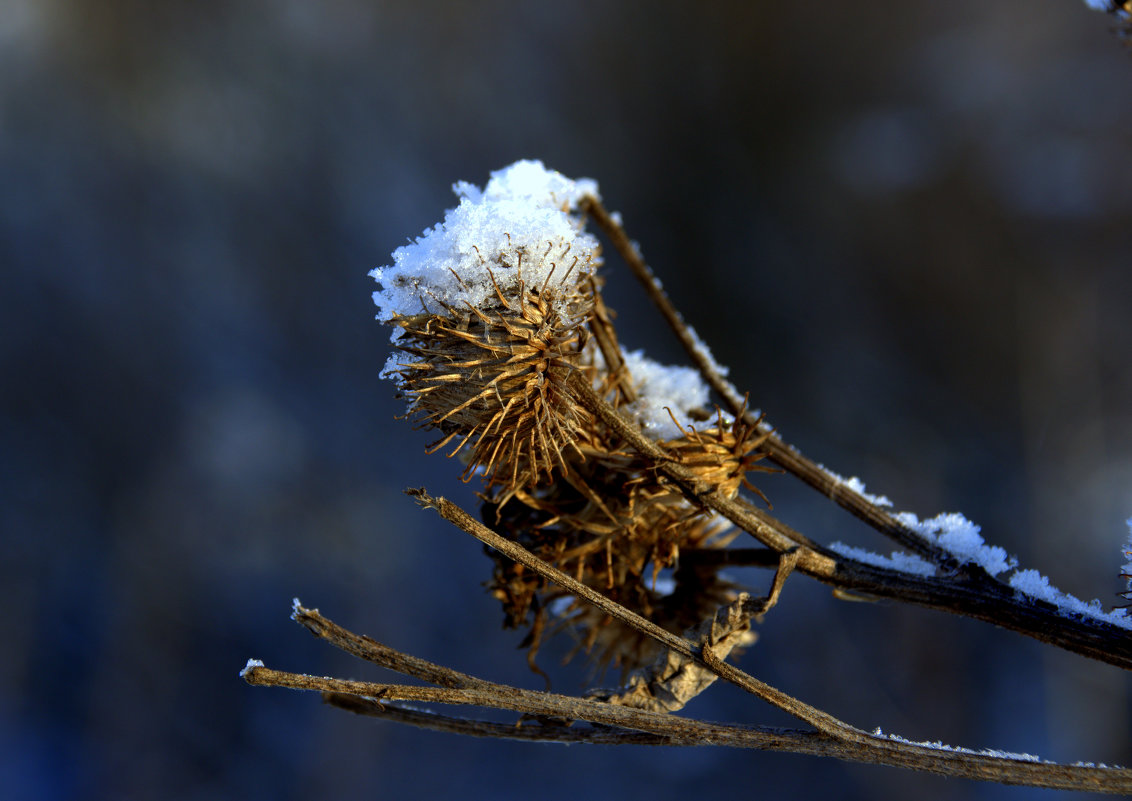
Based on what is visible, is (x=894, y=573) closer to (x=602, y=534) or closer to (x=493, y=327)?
(x=602, y=534)

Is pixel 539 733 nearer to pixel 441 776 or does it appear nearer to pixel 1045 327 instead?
pixel 441 776

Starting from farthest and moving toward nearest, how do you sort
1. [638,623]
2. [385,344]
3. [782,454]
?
[385,344] < [782,454] < [638,623]

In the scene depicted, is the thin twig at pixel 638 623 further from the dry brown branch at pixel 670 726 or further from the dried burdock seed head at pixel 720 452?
the dried burdock seed head at pixel 720 452

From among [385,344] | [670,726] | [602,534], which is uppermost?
[385,344]

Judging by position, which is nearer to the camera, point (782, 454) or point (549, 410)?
point (549, 410)

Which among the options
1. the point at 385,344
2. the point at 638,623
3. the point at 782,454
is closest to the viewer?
the point at 638,623

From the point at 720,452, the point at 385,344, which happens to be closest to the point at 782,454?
the point at 720,452

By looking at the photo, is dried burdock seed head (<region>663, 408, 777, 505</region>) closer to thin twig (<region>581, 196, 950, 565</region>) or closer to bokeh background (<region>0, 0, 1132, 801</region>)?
thin twig (<region>581, 196, 950, 565</region>)

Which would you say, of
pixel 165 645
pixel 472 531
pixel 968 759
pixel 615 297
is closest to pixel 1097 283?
pixel 615 297
